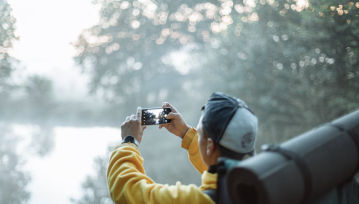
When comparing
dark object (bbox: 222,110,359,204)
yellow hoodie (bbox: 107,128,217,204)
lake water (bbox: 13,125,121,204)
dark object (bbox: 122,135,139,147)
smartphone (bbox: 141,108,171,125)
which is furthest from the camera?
lake water (bbox: 13,125,121,204)

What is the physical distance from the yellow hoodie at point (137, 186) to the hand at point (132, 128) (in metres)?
0.06

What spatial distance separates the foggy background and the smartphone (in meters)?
0.92

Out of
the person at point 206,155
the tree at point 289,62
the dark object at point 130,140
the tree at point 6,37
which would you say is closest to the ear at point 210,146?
the person at point 206,155

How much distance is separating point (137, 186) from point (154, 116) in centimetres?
31

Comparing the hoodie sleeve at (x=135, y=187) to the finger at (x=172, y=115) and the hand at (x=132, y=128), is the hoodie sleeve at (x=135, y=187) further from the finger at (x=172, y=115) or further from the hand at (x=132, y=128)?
the finger at (x=172, y=115)

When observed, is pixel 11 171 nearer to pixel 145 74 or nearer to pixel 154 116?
pixel 154 116

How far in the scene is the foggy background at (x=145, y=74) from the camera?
5.81 feet

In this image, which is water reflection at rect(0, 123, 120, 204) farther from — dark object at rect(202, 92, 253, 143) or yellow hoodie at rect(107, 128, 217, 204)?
dark object at rect(202, 92, 253, 143)

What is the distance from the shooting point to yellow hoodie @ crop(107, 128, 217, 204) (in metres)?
0.66

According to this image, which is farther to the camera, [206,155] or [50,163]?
[50,163]

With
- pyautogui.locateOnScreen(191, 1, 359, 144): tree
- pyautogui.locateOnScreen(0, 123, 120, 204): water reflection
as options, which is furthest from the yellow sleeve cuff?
pyautogui.locateOnScreen(191, 1, 359, 144): tree

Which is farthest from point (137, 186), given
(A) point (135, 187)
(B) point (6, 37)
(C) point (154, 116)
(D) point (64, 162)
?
(D) point (64, 162)

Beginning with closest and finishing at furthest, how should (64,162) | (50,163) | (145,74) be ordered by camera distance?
(50,163)
(64,162)
(145,74)

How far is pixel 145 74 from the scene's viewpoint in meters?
5.34
